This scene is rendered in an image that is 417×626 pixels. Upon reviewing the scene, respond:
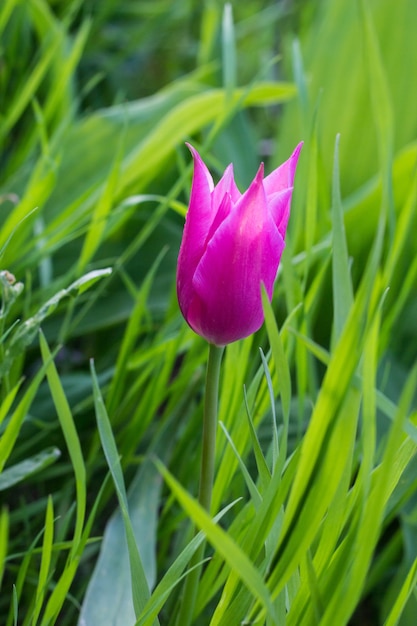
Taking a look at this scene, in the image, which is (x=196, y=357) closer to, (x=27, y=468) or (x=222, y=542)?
(x=27, y=468)

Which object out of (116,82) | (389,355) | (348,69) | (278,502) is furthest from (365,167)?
(278,502)

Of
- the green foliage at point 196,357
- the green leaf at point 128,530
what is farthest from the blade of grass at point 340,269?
the green leaf at point 128,530

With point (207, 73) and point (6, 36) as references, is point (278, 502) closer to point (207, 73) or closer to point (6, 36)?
point (207, 73)

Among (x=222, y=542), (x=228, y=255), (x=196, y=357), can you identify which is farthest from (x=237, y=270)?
(x=196, y=357)

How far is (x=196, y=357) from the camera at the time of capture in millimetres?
588

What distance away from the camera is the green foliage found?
0.35 m

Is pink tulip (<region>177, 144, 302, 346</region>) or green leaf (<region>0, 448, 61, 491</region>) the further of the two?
green leaf (<region>0, 448, 61, 491</region>)

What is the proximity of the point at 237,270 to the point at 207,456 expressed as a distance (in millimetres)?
92

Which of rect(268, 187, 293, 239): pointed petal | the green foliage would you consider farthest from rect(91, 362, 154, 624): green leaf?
rect(268, 187, 293, 239): pointed petal

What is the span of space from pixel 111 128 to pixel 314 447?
1.85 feet

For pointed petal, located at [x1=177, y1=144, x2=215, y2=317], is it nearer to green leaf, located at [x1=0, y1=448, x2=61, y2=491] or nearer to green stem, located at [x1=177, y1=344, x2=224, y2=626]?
green stem, located at [x1=177, y1=344, x2=224, y2=626]

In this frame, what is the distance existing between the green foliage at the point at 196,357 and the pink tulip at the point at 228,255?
0.05ft

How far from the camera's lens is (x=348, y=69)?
0.87 meters

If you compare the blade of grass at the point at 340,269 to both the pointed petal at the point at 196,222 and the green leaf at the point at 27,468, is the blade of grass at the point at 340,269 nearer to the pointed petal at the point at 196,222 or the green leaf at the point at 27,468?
the pointed petal at the point at 196,222
